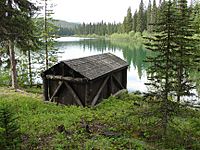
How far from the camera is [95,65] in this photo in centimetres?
1689

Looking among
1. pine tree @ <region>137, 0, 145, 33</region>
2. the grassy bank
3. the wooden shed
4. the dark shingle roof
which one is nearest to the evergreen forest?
the grassy bank

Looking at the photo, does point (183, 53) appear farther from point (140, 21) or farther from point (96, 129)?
point (140, 21)

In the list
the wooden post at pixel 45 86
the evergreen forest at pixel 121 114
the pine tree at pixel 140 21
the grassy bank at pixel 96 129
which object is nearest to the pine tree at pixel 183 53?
the evergreen forest at pixel 121 114

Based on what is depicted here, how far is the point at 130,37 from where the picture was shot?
342ft

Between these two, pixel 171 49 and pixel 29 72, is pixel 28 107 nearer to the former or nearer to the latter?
pixel 171 49

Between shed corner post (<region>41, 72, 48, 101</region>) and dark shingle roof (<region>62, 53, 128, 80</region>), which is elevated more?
dark shingle roof (<region>62, 53, 128, 80</region>)

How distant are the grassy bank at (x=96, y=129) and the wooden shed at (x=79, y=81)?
1.00 meters

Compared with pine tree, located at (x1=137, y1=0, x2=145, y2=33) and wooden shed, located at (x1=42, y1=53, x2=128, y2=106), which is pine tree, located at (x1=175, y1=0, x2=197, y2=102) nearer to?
wooden shed, located at (x1=42, y1=53, x2=128, y2=106)

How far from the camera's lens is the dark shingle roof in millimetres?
15117

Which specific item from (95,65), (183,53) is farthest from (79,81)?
(183,53)

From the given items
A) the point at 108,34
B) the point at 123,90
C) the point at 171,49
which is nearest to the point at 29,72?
the point at 123,90

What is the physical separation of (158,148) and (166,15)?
4957 mm

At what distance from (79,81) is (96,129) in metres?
4.40

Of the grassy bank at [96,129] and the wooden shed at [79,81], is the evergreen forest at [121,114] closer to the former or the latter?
the grassy bank at [96,129]
